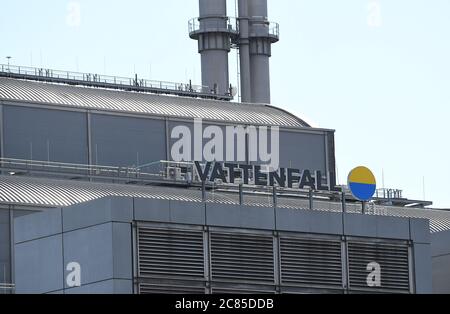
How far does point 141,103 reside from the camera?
5113 inches

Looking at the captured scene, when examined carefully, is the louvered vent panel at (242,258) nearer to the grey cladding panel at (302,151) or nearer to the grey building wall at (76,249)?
the grey building wall at (76,249)

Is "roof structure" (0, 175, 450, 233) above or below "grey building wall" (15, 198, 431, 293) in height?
above

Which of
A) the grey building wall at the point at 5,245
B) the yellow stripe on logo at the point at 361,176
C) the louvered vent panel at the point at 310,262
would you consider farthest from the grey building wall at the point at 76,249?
the grey building wall at the point at 5,245

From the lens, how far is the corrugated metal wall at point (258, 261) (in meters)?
74.9

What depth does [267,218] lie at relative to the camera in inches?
3135

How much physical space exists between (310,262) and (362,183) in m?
8.82

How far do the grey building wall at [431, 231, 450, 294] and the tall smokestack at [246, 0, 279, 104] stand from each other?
5992 cm

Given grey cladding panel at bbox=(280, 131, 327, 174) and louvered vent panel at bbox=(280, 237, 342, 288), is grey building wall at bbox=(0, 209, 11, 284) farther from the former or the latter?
grey cladding panel at bbox=(280, 131, 327, 174)

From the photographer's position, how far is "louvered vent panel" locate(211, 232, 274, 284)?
7725cm

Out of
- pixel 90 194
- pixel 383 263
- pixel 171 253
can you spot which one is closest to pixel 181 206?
pixel 171 253

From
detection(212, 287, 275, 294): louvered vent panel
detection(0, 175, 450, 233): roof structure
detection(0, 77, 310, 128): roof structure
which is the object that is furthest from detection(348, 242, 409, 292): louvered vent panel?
detection(0, 77, 310, 128): roof structure

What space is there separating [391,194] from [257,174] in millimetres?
24783
